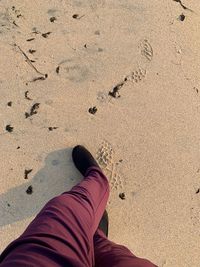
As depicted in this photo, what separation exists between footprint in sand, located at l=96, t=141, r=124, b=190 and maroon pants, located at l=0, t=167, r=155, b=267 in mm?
159

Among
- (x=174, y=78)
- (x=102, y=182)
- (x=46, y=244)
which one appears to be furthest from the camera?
(x=174, y=78)

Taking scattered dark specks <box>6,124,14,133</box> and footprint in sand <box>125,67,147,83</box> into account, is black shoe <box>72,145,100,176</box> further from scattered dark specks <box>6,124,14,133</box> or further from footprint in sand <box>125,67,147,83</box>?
footprint in sand <box>125,67,147,83</box>

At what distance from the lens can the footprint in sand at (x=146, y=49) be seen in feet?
6.20

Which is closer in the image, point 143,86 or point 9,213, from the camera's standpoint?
point 9,213

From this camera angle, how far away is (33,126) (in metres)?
1.75

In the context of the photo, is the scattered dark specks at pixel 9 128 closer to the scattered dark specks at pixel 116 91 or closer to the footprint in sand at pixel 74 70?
the footprint in sand at pixel 74 70

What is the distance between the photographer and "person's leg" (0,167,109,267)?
3.86 ft

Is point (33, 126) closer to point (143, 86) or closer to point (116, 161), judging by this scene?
point (116, 161)

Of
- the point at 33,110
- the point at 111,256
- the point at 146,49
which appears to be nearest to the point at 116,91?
the point at 146,49

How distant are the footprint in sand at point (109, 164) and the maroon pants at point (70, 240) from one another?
6.3 inches

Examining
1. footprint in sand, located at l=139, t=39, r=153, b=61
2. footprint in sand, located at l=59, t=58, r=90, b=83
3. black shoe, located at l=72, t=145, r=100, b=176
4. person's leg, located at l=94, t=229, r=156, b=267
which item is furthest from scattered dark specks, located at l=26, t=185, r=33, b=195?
footprint in sand, located at l=139, t=39, r=153, b=61

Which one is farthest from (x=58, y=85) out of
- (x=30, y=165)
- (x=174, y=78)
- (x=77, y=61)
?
(x=174, y=78)

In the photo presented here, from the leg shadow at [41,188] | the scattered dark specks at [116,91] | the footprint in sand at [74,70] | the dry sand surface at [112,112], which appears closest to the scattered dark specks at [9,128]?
the dry sand surface at [112,112]

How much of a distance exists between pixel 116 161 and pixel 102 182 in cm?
15
